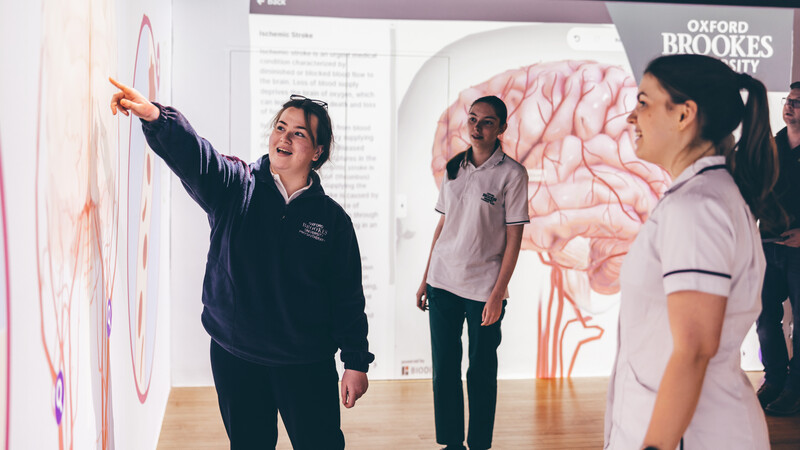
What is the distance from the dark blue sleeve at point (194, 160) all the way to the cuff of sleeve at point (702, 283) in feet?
3.54

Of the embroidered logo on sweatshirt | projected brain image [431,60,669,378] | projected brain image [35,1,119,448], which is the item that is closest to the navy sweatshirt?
the embroidered logo on sweatshirt

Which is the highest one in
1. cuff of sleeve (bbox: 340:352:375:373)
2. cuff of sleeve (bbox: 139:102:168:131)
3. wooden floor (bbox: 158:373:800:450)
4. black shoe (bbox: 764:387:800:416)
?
cuff of sleeve (bbox: 139:102:168:131)

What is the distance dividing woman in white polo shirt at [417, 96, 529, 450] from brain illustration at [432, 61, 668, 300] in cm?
130

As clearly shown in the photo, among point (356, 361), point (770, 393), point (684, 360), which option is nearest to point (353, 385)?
point (356, 361)

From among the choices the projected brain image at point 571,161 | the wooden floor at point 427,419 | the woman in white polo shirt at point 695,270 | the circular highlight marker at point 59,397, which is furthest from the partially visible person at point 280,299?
the projected brain image at point 571,161

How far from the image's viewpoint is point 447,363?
300 cm

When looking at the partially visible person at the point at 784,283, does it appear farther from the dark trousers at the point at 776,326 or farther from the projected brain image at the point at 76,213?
the projected brain image at the point at 76,213

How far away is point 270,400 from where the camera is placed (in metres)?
2.01

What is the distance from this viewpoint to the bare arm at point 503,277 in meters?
2.89

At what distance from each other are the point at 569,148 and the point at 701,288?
3.15 m

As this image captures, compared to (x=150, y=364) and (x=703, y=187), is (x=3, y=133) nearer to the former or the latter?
(x=703, y=187)

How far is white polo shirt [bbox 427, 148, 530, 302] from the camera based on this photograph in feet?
9.71

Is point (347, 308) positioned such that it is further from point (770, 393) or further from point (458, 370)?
point (770, 393)

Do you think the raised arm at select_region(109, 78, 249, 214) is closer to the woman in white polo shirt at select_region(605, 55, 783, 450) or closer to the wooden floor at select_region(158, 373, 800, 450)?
the woman in white polo shirt at select_region(605, 55, 783, 450)
